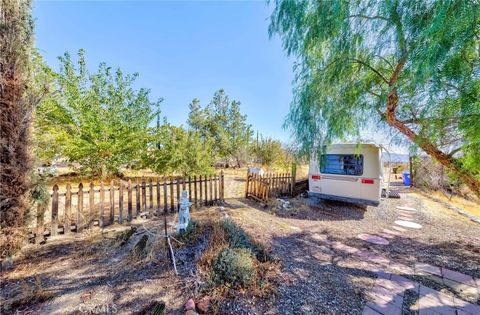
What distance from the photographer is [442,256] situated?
11.3ft

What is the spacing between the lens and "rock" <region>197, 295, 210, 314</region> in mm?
1949

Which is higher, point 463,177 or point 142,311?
point 463,177

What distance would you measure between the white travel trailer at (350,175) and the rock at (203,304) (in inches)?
171

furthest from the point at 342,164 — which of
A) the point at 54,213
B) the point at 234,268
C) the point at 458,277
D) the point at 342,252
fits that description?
the point at 54,213

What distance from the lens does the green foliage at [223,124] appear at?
2312 centimetres

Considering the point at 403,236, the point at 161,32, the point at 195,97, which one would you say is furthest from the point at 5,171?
the point at 195,97

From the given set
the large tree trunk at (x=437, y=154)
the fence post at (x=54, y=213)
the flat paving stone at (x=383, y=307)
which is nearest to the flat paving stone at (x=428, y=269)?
the flat paving stone at (x=383, y=307)

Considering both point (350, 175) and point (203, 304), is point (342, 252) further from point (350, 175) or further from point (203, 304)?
point (350, 175)

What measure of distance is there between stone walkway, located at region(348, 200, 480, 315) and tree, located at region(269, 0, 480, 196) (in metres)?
1.58

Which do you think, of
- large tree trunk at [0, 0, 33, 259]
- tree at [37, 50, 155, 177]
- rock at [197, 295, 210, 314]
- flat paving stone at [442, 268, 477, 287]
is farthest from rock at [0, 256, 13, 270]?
tree at [37, 50, 155, 177]

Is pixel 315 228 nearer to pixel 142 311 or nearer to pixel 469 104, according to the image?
pixel 469 104

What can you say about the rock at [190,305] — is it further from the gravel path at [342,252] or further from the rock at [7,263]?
the rock at [7,263]

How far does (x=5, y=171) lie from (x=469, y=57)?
6.28 meters

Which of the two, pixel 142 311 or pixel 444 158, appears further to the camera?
pixel 444 158
